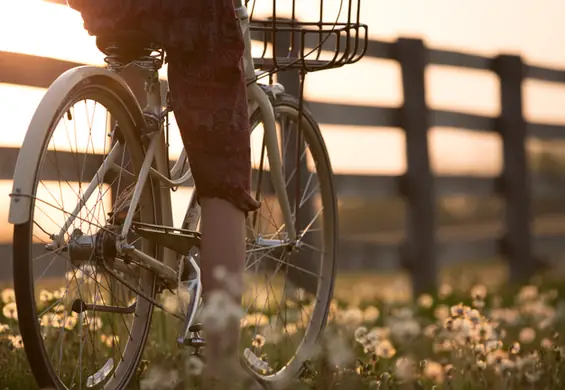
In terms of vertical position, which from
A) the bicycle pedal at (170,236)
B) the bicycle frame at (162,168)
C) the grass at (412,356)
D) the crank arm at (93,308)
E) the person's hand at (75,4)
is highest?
the person's hand at (75,4)

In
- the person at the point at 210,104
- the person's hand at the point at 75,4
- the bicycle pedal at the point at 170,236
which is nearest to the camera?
the person at the point at 210,104

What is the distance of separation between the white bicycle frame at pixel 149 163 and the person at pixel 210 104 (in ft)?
0.57

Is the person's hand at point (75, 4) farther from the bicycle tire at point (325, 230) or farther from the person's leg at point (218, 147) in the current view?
the bicycle tire at point (325, 230)

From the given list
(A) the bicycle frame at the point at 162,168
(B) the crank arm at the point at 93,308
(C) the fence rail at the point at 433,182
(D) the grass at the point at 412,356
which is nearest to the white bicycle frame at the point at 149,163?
(A) the bicycle frame at the point at 162,168

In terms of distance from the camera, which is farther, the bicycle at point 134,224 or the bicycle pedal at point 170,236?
the bicycle pedal at point 170,236

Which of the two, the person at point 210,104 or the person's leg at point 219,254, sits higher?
the person at point 210,104

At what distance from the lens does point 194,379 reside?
7.37 ft

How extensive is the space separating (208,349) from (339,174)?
13.5 ft

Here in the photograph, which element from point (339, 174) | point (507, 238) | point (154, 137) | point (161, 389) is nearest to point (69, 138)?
point (154, 137)

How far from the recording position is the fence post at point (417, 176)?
21.5 ft

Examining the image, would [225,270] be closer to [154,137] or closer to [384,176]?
[154,137]

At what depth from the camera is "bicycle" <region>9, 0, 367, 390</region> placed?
2.01 meters

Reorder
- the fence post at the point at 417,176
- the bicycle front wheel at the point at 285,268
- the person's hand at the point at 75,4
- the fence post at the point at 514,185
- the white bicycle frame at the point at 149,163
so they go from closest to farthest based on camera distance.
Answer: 1. the white bicycle frame at the point at 149,163
2. the person's hand at the point at 75,4
3. the bicycle front wheel at the point at 285,268
4. the fence post at the point at 417,176
5. the fence post at the point at 514,185

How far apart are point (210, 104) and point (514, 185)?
6.02 m
